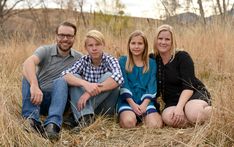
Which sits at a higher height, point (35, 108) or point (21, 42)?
point (21, 42)

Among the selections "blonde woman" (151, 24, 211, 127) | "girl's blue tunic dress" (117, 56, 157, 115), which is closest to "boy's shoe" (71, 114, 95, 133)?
"girl's blue tunic dress" (117, 56, 157, 115)

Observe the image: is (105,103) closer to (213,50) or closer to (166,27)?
(166,27)

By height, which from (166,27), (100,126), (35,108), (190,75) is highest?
(166,27)

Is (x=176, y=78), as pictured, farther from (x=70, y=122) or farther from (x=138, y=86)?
(x=70, y=122)

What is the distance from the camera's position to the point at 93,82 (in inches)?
134

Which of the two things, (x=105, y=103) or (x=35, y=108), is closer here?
(x=35, y=108)

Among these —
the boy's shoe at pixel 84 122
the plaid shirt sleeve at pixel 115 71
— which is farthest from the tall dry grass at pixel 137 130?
the plaid shirt sleeve at pixel 115 71

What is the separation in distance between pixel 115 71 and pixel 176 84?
585mm

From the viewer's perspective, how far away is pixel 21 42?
6043 mm

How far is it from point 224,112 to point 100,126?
1151mm

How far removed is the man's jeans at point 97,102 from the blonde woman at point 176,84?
0.47m

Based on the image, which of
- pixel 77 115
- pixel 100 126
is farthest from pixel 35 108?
pixel 100 126

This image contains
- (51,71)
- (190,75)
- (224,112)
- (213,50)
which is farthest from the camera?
(213,50)

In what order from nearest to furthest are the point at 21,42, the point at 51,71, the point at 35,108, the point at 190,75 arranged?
the point at 35,108 → the point at 190,75 → the point at 51,71 → the point at 21,42
